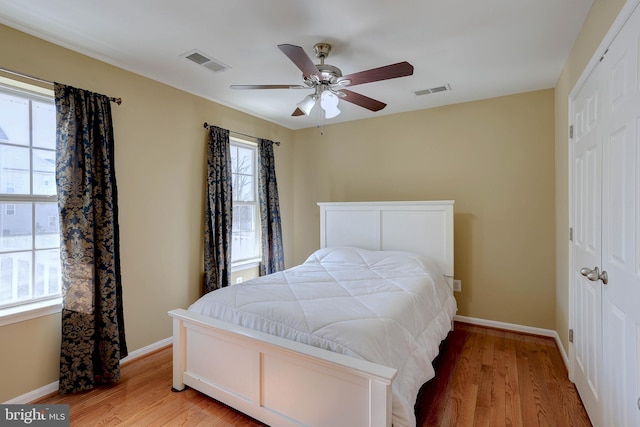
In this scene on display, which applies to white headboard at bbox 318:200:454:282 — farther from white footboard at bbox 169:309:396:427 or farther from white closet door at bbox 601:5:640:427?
white footboard at bbox 169:309:396:427

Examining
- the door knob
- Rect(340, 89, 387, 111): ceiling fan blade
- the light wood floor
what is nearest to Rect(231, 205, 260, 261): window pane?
the light wood floor

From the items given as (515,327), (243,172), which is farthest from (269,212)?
(515,327)

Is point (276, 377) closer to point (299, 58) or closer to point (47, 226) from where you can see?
point (299, 58)

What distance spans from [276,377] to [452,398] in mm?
1237

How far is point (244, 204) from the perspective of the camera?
3.92 m

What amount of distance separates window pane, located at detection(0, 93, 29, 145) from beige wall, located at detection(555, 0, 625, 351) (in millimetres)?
3566

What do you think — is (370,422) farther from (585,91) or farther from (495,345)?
(585,91)

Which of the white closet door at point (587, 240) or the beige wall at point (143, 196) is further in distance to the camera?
the beige wall at point (143, 196)

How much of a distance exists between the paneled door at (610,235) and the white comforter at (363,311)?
0.84 m

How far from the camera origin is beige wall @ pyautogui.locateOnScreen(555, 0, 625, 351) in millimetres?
1702

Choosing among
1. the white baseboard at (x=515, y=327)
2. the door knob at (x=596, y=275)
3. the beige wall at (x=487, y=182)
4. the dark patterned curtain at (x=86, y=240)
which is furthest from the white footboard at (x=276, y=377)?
the beige wall at (x=487, y=182)

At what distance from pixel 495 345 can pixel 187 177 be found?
3401mm

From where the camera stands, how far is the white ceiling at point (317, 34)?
5.95ft

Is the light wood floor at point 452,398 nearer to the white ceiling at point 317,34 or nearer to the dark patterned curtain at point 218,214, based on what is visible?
the dark patterned curtain at point 218,214
